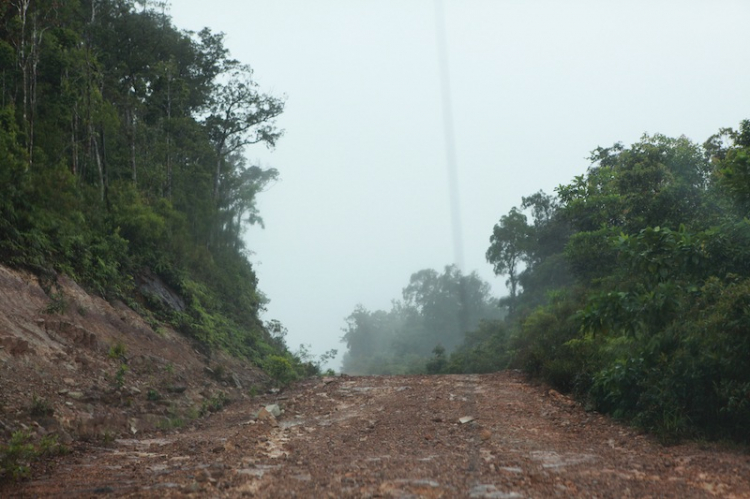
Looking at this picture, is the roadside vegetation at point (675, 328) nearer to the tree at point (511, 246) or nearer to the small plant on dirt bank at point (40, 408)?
the small plant on dirt bank at point (40, 408)

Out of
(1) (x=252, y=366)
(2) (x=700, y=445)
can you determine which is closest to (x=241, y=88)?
(1) (x=252, y=366)

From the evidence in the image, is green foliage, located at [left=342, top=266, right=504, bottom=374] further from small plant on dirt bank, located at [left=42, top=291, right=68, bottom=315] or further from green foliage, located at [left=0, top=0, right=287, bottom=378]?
small plant on dirt bank, located at [left=42, top=291, right=68, bottom=315]

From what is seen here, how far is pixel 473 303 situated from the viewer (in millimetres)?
74500

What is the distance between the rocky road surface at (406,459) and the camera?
199 inches

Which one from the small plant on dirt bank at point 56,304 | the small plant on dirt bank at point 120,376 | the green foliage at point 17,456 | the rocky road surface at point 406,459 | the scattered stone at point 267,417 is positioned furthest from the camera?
the small plant on dirt bank at point 56,304

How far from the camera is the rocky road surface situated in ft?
16.6

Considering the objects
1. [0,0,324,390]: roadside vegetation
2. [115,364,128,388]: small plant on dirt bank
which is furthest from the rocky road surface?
[0,0,324,390]: roadside vegetation

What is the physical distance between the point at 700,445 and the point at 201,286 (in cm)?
1736

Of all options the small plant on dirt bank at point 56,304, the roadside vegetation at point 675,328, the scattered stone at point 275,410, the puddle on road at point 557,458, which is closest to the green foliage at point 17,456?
the small plant on dirt bank at point 56,304

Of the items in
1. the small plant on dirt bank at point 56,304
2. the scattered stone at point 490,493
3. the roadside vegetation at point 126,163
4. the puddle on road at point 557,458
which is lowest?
the puddle on road at point 557,458

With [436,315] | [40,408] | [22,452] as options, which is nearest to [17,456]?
[22,452]

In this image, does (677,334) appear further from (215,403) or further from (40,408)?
(40,408)

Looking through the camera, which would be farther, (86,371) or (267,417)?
(267,417)

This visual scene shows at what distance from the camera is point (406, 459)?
20.7 ft
